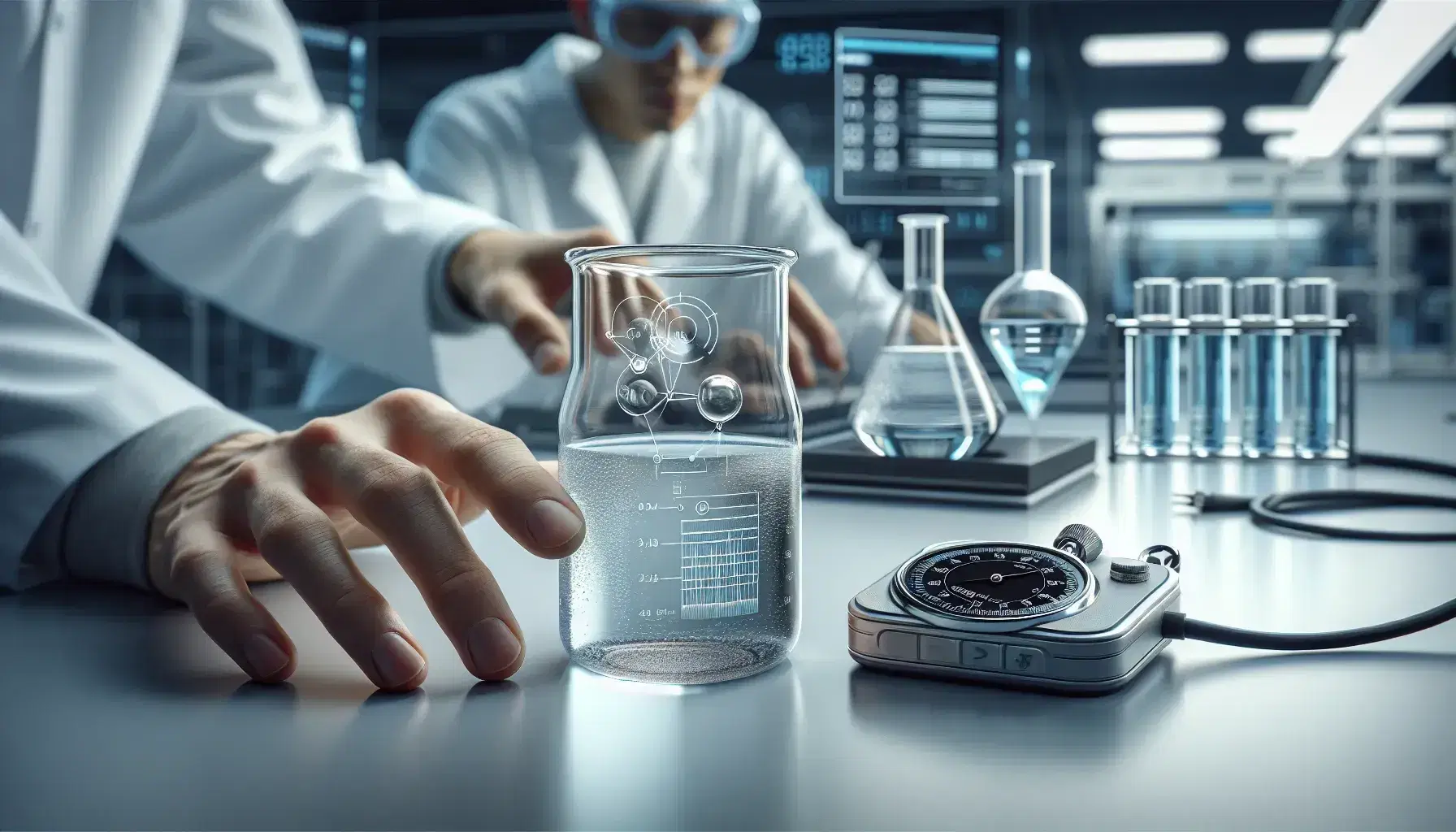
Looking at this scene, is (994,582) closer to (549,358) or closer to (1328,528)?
(1328,528)

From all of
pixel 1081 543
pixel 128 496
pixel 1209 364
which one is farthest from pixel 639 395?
pixel 1209 364

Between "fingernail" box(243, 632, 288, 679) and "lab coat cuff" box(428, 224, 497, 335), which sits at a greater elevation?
"lab coat cuff" box(428, 224, 497, 335)

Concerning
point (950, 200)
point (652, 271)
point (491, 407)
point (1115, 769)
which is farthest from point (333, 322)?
point (950, 200)

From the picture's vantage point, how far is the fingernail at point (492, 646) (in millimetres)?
474

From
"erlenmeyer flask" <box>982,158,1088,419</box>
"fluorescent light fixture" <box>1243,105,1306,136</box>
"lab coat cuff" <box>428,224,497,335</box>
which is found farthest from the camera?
"fluorescent light fixture" <box>1243,105,1306,136</box>

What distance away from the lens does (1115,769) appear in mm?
396

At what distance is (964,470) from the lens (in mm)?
985

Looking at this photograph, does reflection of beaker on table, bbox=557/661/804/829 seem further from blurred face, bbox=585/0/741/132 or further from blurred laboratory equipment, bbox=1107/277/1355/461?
blurred face, bbox=585/0/741/132

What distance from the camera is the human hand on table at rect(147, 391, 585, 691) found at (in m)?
0.47

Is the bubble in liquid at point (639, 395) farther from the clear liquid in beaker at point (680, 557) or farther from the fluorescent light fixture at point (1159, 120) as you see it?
the fluorescent light fixture at point (1159, 120)

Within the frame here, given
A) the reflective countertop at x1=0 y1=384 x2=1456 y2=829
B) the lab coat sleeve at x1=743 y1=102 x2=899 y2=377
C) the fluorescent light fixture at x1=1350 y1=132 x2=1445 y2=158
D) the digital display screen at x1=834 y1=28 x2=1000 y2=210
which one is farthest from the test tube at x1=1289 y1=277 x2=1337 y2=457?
the fluorescent light fixture at x1=1350 y1=132 x2=1445 y2=158

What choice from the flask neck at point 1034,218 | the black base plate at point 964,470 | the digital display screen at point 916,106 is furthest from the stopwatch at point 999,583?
the digital display screen at point 916,106

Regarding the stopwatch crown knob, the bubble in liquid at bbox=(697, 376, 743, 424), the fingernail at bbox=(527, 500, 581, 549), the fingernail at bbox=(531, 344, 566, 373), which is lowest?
the stopwatch crown knob

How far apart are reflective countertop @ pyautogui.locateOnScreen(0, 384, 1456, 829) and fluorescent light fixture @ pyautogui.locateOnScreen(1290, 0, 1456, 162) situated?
2.51 ft
